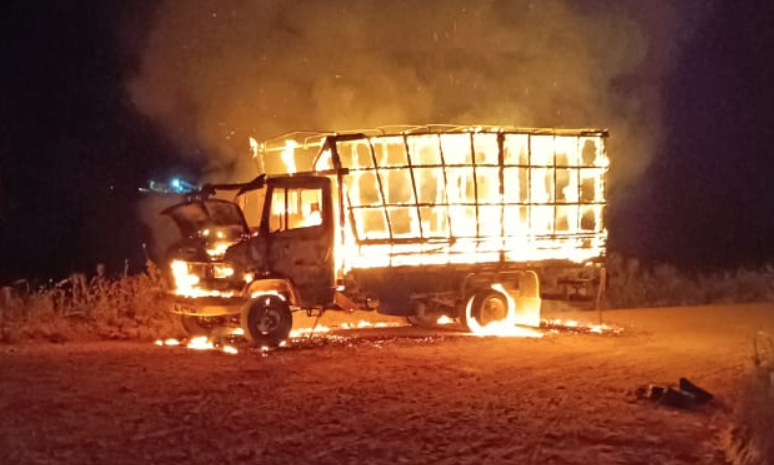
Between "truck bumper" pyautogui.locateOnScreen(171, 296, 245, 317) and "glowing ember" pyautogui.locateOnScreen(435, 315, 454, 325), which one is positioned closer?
"truck bumper" pyautogui.locateOnScreen(171, 296, 245, 317)

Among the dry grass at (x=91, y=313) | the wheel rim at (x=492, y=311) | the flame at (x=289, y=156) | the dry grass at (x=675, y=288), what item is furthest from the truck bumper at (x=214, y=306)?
the dry grass at (x=675, y=288)

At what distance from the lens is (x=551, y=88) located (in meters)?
22.8

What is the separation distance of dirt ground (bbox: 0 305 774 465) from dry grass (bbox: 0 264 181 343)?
1.18 metres

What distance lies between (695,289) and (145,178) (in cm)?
1592

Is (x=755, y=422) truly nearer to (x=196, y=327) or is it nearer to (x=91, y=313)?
(x=196, y=327)

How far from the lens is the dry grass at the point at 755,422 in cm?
712

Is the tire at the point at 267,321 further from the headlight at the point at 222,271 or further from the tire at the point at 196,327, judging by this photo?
the tire at the point at 196,327

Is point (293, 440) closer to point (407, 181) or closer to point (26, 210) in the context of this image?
point (407, 181)

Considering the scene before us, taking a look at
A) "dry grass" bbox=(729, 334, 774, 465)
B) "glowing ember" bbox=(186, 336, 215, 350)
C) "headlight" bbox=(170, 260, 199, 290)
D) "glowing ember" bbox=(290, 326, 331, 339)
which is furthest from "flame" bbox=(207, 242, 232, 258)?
"dry grass" bbox=(729, 334, 774, 465)

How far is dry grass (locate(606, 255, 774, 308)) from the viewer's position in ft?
68.9

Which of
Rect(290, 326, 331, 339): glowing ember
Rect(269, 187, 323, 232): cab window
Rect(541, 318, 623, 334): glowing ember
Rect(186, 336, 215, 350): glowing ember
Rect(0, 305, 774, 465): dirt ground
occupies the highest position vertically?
Rect(269, 187, 323, 232): cab window

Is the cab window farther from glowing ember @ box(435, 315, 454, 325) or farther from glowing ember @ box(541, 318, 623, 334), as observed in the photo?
glowing ember @ box(541, 318, 623, 334)

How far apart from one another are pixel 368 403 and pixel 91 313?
7800 mm

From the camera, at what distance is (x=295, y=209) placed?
1395cm
